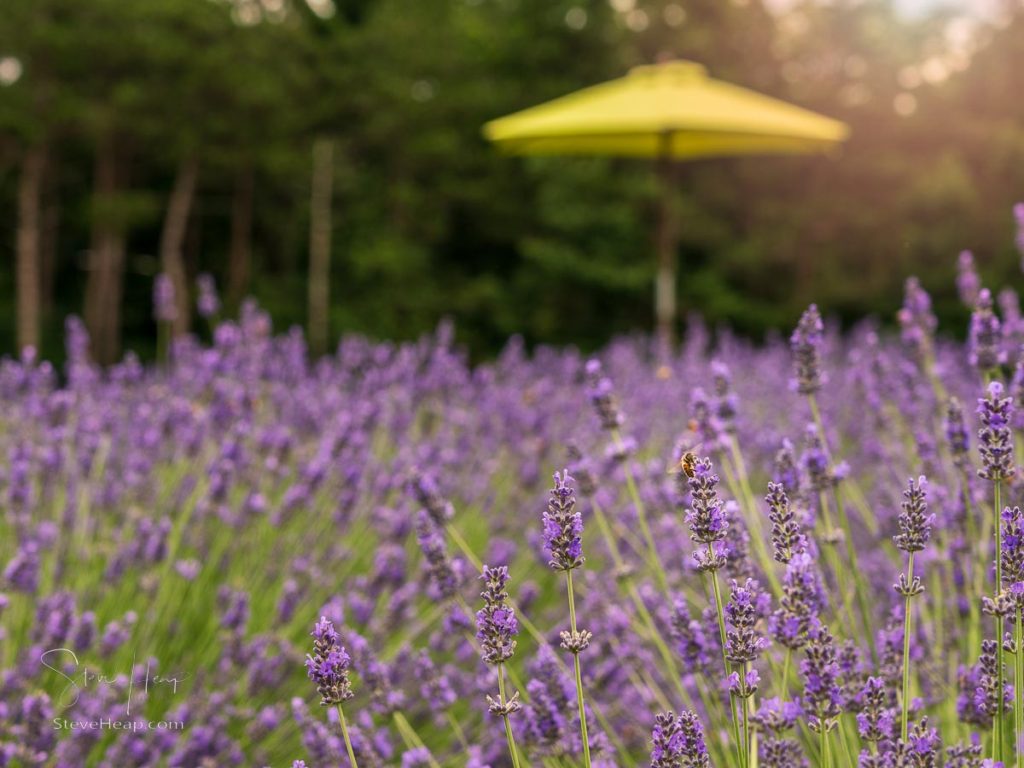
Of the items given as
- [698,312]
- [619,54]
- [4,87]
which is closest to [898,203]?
[698,312]

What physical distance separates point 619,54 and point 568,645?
15596 mm

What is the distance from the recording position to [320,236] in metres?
17.3

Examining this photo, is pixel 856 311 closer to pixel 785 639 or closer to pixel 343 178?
pixel 343 178

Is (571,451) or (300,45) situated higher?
(300,45)

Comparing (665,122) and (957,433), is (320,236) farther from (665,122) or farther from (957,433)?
(957,433)

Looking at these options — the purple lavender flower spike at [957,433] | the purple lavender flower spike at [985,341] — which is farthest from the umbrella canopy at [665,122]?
the purple lavender flower spike at [957,433]

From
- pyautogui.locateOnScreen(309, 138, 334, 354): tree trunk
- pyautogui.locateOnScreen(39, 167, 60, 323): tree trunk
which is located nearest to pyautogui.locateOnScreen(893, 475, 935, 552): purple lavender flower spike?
pyautogui.locateOnScreen(309, 138, 334, 354): tree trunk

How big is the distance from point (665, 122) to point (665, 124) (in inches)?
1.6

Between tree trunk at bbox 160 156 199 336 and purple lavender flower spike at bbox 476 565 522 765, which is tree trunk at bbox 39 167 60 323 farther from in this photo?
purple lavender flower spike at bbox 476 565 522 765

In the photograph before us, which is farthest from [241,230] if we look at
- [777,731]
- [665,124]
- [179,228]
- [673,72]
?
[777,731]

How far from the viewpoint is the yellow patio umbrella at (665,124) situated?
26.8 feet

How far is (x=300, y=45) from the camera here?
53.7ft

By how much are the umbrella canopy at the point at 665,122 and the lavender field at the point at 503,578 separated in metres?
4.26

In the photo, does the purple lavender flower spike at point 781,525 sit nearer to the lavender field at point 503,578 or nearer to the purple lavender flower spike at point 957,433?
the lavender field at point 503,578
